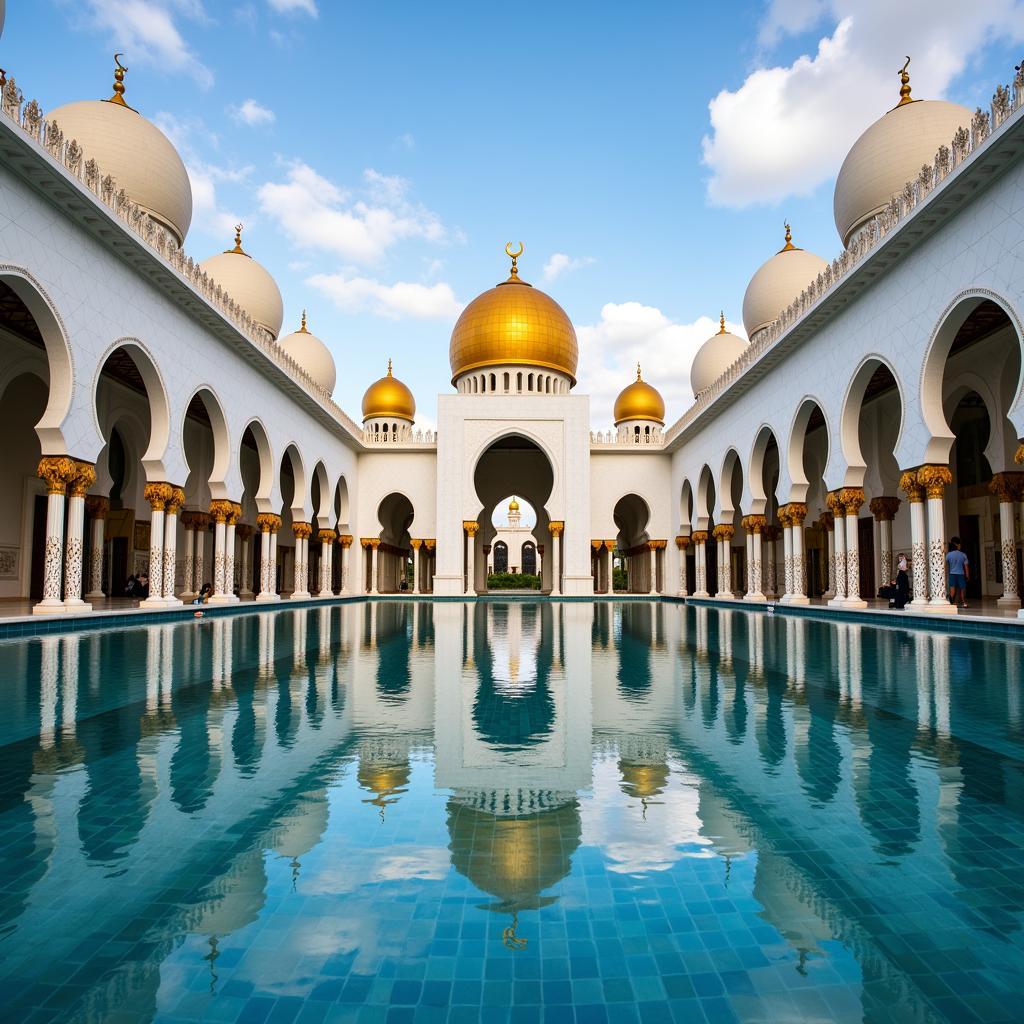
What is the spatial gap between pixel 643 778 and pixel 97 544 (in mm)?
10768

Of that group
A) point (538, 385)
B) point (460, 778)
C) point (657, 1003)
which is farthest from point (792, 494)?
point (657, 1003)

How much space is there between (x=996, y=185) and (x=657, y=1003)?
24.7 ft

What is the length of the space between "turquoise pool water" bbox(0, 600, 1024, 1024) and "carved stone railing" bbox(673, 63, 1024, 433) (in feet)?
17.1

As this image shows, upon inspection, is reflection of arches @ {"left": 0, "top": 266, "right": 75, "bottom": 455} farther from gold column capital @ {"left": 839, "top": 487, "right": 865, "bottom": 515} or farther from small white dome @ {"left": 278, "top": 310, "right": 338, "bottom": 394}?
small white dome @ {"left": 278, "top": 310, "right": 338, "bottom": 394}

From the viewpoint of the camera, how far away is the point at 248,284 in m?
14.5

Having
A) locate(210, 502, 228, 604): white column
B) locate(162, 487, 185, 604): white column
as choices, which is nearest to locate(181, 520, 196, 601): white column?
locate(210, 502, 228, 604): white column

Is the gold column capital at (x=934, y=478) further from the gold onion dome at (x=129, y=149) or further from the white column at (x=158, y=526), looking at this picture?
the gold onion dome at (x=129, y=149)

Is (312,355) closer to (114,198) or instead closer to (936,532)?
(114,198)

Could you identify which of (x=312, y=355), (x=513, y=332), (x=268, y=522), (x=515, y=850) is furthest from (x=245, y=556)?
(x=515, y=850)

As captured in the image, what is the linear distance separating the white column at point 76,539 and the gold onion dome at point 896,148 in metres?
10.4

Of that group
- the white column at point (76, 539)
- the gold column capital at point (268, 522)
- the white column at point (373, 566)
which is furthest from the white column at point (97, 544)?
the white column at point (373, 566)

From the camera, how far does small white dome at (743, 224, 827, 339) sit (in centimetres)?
1460

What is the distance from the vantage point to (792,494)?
11219mm

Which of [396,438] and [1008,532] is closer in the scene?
[1008,532]
